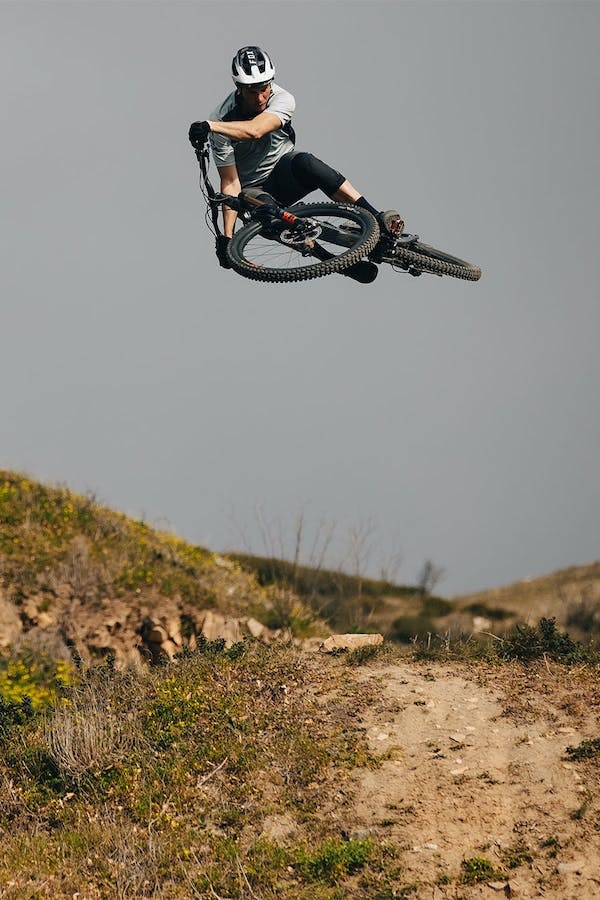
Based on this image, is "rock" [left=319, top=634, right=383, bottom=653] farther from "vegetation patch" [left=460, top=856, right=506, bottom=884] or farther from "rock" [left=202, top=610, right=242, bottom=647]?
"rock" [left=202, top=610, right=242, bottom=647]

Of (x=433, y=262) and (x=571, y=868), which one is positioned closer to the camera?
(x=571, y=868)

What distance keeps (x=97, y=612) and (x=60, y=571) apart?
1.18 metres

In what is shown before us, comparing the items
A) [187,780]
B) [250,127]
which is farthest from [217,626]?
[250,127]

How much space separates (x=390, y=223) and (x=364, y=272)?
717mm

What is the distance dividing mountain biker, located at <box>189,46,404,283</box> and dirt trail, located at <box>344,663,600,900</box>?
217 inches

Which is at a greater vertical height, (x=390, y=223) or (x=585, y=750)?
(x=390, y=223)

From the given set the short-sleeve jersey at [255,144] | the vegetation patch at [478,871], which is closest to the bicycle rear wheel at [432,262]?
the short-sleeve jersey at [255,144]

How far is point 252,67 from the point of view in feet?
42.1

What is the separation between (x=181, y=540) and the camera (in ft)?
91.7

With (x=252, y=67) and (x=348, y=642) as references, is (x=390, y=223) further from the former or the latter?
(x=348, y=642)

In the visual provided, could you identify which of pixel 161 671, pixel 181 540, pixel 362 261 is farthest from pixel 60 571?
pixel 362 261

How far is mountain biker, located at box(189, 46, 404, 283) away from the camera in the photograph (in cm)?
1286

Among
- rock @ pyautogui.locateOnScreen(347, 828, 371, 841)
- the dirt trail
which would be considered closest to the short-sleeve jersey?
the dirt trail

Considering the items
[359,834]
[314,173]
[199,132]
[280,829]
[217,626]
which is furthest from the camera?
[217,626]
